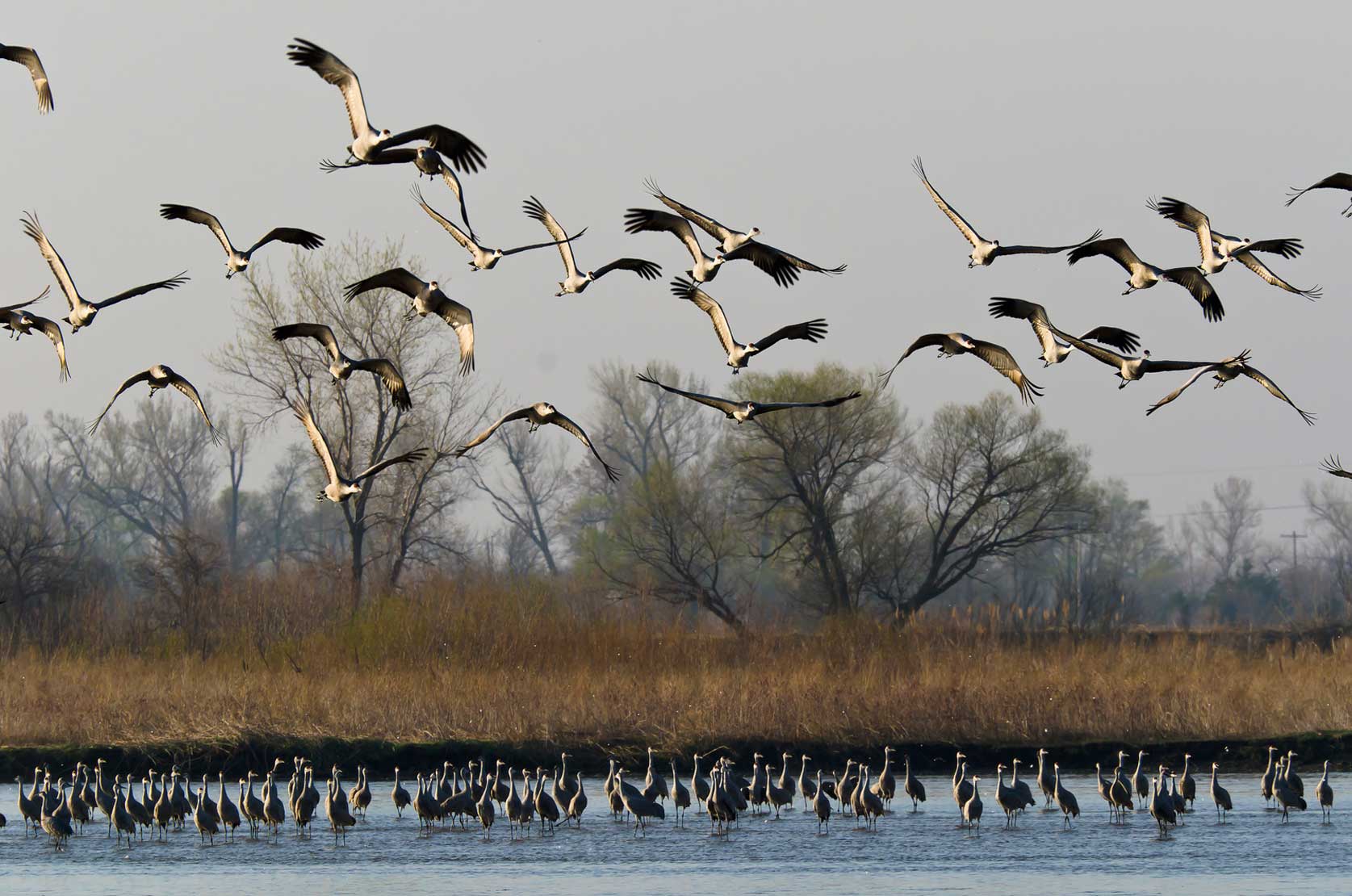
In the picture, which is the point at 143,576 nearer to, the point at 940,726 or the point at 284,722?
the point at 284,722

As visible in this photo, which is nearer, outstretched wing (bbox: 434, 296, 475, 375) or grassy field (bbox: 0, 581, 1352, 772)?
outstretched wing (bbox: 434, 296, 475, 375)

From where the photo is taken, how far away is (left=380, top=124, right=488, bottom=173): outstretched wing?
15.6m

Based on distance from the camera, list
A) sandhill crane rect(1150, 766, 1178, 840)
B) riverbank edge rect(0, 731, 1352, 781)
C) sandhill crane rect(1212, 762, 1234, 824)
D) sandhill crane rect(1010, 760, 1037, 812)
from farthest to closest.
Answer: riverbank edge rect(0, 731, 1352, 781), sandhill crane rect(1010, 760, 1037, 812), sandhill crane rect(1212, 762, 1234, 824), sandhill crane rect(1150, 766, 1178, 840)

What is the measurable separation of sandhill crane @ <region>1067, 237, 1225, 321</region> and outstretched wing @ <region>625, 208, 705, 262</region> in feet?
12.2

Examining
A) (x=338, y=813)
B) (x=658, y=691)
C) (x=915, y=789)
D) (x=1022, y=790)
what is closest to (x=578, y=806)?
(x=338, y=813)

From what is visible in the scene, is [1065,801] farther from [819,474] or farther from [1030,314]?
[819,474]

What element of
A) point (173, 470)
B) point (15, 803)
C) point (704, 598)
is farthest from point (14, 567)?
point (173, 470)

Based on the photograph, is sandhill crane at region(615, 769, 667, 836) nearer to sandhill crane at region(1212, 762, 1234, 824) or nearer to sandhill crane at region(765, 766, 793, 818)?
sandhill crane at region(765, 766, 793, 818)

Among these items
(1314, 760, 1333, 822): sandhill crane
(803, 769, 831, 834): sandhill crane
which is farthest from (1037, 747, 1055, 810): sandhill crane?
(1314, 760, 1333, 822): sandhill crane

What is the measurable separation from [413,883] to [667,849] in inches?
130

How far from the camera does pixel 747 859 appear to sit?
67.8 ft

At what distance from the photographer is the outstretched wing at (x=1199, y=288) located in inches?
738

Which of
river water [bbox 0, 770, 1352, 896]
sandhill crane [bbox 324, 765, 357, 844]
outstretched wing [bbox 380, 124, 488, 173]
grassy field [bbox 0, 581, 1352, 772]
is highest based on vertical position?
outstretched wing [bbox 380, 124, 488, 173]

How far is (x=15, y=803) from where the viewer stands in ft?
84.0
